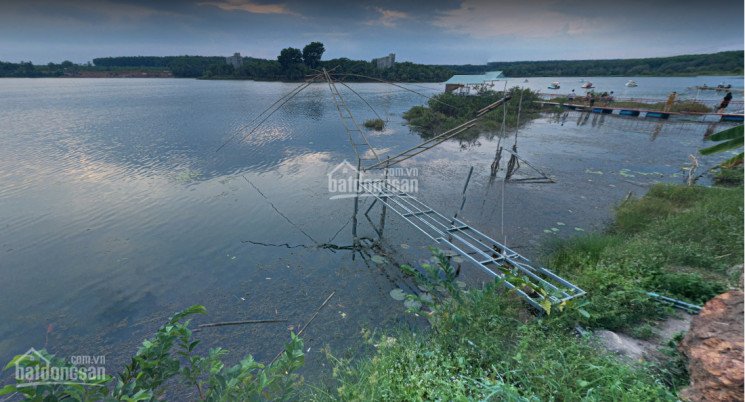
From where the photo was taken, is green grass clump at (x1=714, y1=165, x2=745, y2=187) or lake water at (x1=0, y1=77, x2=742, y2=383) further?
green grass clump at (x1=714, y1=165, x2=745, y2=187)

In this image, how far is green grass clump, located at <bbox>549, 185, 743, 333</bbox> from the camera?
14.3 feet

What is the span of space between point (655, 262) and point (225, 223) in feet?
32.7

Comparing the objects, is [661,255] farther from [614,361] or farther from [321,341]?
[321,341]

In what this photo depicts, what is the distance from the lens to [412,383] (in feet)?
10.3

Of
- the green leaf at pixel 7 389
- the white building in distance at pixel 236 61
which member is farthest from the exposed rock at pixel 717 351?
the white building in distance at pixel 236 61

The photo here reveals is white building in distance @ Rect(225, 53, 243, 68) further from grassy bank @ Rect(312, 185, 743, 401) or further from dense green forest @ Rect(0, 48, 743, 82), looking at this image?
grassy bank @ Rect(312, 185, 743, 401)

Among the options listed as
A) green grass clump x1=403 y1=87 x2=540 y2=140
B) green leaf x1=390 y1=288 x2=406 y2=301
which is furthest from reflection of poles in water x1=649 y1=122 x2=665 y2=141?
green leaf x1=390 y1=288 x2=406 y2=301

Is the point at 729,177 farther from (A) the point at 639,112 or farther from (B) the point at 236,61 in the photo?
(B) the point at 236,61

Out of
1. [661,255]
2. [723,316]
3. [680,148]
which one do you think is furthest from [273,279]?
[680,148]

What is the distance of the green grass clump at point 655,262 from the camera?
4352 millimetres

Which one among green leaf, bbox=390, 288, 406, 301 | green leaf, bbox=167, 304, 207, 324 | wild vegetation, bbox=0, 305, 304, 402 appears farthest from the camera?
green leaf, bbox=390, 288, 406, 301

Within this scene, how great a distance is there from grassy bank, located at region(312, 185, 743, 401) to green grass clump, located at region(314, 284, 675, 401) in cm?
1

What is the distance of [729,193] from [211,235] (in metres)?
14.0

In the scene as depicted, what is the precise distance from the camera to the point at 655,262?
5121 mm
